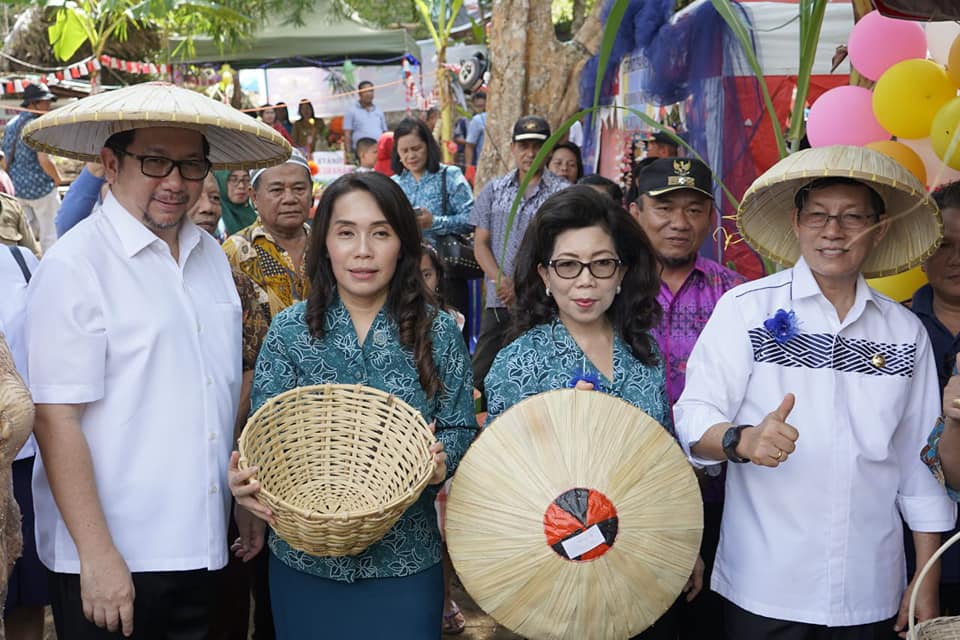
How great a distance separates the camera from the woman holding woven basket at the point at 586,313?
2.41 metres

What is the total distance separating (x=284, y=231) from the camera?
363 cm

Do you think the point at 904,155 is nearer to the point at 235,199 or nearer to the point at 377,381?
the point at 377,381

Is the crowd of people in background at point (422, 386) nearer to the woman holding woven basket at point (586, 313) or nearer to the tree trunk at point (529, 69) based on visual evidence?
the woman holding woven basket at point (586, 313)

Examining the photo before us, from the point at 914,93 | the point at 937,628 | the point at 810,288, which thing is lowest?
the point at 937,628

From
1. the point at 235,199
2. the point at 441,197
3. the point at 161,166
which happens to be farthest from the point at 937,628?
the point at 441,197

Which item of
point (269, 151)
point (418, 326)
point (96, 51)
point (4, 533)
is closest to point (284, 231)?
point (269, 151)

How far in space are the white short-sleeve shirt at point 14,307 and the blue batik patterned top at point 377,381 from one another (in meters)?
0.84

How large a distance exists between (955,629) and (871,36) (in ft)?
7.80

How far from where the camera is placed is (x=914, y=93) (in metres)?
3.29

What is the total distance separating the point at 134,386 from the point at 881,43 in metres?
2.95

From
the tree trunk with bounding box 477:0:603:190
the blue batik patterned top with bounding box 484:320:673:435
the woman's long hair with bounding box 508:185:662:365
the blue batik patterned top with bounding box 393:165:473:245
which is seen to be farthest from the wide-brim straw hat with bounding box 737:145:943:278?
the tree trunk with bounding box 477:0:603:190

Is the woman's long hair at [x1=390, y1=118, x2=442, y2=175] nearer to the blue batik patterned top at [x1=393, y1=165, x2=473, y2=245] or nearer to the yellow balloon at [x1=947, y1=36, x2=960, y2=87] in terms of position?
the blue batik patterned top at [x1=393, y1=165, x2=473, y2=245]

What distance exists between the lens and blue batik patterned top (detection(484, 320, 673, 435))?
2.39 m

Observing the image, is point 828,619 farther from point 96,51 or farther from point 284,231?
Result: point 96,51
